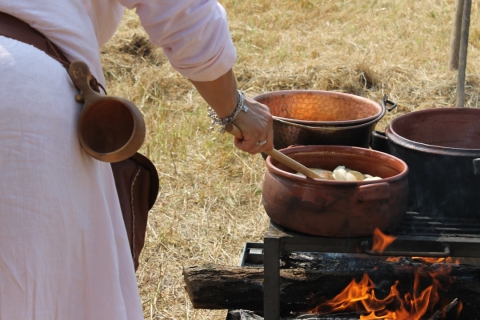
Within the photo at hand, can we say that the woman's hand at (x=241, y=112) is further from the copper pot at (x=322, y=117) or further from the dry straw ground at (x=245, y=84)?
the dry straw ground at (x=245, y=84)

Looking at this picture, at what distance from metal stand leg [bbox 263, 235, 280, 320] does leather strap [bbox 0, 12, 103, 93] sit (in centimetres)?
118

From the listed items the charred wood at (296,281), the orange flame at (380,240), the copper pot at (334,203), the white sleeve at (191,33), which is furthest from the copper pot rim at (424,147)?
the white sleeve at (191,33)

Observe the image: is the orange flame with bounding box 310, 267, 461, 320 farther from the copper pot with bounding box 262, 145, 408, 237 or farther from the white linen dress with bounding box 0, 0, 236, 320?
the white linen dress with bounding box 0, 0, 236, 320

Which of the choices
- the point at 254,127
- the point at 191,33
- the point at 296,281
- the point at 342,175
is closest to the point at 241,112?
the point at 254,127

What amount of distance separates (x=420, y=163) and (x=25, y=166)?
167 centimetres

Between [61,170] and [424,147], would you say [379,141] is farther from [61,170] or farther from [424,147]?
[61,170]

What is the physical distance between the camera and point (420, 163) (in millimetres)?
2383

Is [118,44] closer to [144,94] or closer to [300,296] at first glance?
[144,94]

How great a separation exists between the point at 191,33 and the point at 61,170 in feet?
1.39

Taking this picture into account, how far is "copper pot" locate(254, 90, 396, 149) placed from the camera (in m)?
2.66

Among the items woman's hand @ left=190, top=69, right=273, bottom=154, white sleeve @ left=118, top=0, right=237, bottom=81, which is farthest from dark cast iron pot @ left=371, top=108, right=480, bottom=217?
white sleeve @ left=118, top=0, right=237, bottom=81

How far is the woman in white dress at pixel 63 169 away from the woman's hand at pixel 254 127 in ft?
0.96

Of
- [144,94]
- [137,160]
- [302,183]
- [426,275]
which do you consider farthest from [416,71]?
[137,160]

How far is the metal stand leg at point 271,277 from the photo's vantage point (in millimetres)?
2205
